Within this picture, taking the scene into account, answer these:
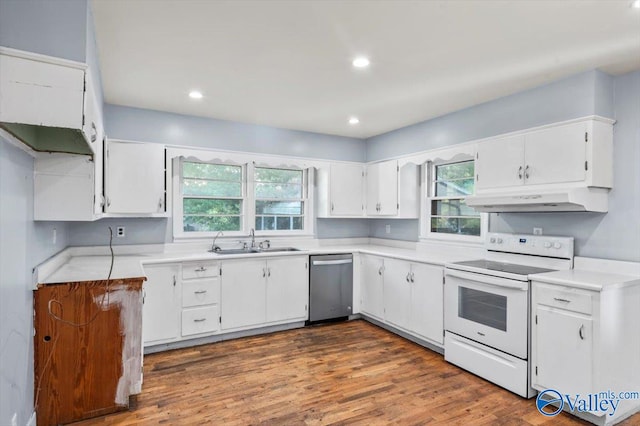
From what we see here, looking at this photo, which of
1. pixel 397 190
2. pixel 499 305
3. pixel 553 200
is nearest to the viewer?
pixel 553 200

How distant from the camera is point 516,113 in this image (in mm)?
3361

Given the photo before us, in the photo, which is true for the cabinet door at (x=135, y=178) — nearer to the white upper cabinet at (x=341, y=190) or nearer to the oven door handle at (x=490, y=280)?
the white upper cabinet at (x=341, y=190)

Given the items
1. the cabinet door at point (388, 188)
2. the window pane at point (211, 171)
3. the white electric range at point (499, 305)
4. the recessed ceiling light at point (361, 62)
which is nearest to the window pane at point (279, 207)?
the window pane at point (211, 171)

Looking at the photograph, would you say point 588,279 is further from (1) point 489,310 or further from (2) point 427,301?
(2) point 427,301

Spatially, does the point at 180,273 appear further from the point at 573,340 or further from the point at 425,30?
the point at 573,340

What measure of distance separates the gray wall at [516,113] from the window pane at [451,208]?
0.68 metres

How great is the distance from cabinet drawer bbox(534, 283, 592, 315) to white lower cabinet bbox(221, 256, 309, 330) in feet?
8.12

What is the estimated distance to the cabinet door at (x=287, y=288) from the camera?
4.15 meters

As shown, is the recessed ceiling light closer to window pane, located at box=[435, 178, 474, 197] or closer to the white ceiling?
the white ceiling

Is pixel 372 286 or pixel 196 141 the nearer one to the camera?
pixel 196 141

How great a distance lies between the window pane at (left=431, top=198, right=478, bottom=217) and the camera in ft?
13.4

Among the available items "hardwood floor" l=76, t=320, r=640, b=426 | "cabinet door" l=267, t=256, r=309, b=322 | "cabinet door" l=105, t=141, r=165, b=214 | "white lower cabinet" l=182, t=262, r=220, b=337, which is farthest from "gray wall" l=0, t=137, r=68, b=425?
"cabinet door" l=267, t=256, r=309, b=322

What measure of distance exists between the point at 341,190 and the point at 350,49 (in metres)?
2.65

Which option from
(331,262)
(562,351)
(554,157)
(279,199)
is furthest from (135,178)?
(562,351)
